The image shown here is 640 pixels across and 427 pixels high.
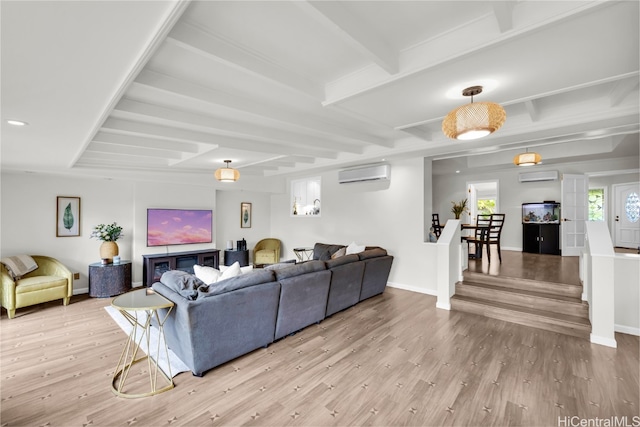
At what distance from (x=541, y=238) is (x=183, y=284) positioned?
8146mm

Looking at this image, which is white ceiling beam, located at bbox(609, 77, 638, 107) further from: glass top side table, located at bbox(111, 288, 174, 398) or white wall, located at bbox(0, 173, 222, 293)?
white wall, located at bbox(0, 173, 222, 293)

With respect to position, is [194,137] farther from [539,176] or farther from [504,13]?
[539,176]

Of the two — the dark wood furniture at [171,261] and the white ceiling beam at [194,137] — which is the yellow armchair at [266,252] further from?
the white ceiling beam at [194,137]

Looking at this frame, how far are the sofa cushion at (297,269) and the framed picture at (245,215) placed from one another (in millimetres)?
4742

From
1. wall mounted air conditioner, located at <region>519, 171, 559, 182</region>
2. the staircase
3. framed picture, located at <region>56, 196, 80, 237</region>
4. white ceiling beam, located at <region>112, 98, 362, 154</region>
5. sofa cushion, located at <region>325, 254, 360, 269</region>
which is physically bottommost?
the staircase

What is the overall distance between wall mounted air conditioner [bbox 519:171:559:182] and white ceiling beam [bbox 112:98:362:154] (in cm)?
564

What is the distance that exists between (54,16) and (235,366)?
2.83 metres

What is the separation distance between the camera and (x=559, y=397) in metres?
2.32

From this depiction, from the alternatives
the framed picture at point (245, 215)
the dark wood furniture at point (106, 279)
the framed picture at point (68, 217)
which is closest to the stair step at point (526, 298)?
the framed picture at point (245, 215)

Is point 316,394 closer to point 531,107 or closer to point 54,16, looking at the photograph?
point 54,16

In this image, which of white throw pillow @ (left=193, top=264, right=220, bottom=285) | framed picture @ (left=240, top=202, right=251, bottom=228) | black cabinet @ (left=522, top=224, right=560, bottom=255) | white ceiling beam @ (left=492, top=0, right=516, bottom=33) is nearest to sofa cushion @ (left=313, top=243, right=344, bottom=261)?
framed picture @ (left=240, top=202, right=251, bottom=228)

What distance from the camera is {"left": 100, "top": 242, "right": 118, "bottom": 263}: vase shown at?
5.33 metres

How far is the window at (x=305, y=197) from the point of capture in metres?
7.49

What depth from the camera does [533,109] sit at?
3.25 m
